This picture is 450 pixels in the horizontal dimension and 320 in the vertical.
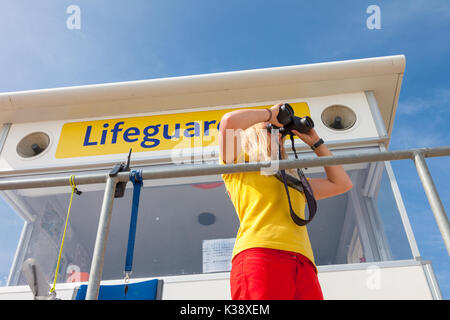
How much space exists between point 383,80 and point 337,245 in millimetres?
1899

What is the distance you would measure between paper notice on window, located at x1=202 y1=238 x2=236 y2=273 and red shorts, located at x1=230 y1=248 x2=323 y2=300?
1829mm

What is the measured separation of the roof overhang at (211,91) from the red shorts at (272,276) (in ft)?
9.70

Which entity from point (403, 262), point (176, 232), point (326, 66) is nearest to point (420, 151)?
point (403, 262)

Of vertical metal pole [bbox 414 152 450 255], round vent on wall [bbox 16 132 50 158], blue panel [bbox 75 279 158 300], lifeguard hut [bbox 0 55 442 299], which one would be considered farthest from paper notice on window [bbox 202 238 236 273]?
round vent on wall [bbox 16 132 50 158]

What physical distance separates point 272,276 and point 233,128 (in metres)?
0.76

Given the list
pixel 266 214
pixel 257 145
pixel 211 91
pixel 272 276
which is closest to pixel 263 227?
pixel 266 214

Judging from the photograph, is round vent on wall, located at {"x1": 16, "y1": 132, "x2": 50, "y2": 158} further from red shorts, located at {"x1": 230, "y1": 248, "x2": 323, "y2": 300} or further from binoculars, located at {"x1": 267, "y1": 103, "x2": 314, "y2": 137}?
red shorts, located at {"x1": 230, "y1": 248, "x2": 323, "y2": 300}

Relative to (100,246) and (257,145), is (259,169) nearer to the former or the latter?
(257,145)

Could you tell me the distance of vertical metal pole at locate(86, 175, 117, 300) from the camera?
1332 mm

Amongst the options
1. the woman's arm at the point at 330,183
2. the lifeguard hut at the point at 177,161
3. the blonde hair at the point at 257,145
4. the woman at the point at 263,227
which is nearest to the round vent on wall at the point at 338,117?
the lifeguard hut at the point at 177,161

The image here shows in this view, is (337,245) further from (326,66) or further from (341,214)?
(326,66)

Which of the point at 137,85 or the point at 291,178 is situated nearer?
the point at 291,178

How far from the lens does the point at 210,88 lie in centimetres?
423

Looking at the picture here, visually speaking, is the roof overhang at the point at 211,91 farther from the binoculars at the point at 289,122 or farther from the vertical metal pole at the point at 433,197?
the vertical metal pole at the point at 433,197
